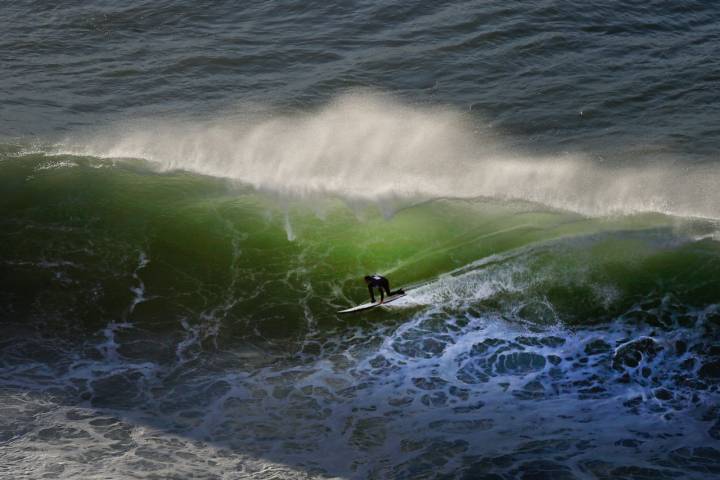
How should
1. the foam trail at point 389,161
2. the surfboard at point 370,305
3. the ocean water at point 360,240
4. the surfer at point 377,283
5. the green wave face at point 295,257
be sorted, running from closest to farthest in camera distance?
the ocean water at point 360,240
the surfer at point 377,283
the surfboard at point 370,305
the green wave face at point 295,257
the foam trail at point 389,161

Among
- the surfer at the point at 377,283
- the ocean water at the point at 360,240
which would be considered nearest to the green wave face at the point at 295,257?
the ocean water at the point at 360,240

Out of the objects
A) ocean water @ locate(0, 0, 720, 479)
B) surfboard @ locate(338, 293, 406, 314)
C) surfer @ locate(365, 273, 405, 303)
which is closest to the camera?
ocean water @ locate(0, 0, 720, 479)

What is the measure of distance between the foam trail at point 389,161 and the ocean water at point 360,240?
84 millimetres

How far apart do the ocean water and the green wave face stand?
0.23 feet

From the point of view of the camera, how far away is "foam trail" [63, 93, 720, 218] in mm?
20391

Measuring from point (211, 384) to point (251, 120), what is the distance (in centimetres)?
1017

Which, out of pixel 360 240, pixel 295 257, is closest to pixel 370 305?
pixel 295 257

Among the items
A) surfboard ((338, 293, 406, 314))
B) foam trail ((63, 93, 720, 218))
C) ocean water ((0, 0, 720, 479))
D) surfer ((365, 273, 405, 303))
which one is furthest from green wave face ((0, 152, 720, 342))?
surfer ((365, 273, 405, 303))

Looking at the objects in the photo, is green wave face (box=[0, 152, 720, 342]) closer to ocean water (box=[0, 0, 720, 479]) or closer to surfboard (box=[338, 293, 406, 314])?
ocean water (box=[0, 0, 720, 479])

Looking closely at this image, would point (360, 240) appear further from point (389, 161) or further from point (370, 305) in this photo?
point (389, 161)

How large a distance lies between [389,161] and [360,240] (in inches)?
122

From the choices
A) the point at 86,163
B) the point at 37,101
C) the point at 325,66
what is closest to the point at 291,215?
the point at 86,163

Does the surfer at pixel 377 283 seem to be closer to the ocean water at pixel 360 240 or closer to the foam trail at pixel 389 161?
the ocean water at pixel 360 240

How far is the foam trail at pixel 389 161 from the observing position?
2039 centimetres
